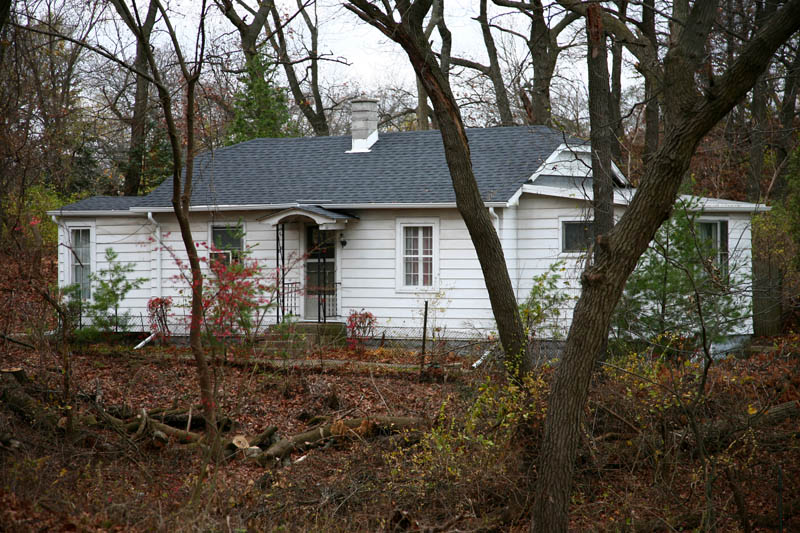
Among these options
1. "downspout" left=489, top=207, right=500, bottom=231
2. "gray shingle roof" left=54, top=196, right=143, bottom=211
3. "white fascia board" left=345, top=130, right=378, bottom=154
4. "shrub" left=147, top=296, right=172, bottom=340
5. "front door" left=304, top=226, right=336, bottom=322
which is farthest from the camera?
"white fascia board" left=345, top=130, right=378, bottom=154

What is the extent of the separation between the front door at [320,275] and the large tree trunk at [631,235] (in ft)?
34.4

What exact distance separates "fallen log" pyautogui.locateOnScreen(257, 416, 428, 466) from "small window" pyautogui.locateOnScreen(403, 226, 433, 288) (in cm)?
691

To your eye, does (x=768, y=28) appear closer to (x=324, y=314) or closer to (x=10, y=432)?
(x=10, y=432)

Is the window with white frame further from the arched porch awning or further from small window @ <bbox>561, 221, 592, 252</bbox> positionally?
small window @ <bbox>561, 221, 592, 252</bbox>

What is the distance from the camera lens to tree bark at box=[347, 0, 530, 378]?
7.90 metres

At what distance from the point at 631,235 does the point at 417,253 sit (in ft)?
33.6

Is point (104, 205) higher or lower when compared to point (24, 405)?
higher

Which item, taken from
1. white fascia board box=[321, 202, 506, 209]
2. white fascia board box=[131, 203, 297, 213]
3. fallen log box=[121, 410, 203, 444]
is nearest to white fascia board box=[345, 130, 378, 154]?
white fascia board box=[321, 202, 506, 209]

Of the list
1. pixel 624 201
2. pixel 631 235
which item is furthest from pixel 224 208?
pixel 631 235

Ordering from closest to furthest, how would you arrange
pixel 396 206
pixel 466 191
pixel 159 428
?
pixel 466 191, pixel 159 428, pixel 396 206

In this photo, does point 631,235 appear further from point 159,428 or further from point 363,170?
point 363,170

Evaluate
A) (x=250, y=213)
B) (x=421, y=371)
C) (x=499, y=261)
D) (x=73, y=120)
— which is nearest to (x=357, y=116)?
(x=250, y=213)

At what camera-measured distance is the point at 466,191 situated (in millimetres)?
8000

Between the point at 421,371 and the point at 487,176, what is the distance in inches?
232
